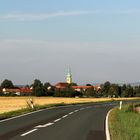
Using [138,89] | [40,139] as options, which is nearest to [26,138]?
[40,139]

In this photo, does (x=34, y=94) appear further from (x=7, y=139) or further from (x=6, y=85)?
(x=7, y=139)

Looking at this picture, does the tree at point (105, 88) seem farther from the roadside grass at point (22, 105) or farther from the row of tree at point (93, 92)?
the roadside grass at point (22, 105)

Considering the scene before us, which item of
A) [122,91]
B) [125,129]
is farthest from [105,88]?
[125,129]

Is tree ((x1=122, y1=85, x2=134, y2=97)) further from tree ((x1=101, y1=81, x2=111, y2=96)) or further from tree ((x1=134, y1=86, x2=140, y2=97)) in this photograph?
tree ((x1=101, y1=81, x2=111, y2=96))

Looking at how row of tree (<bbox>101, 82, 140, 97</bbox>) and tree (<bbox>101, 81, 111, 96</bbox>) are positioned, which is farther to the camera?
tree (<bbox>101, 81, 111, 96</bbox>)

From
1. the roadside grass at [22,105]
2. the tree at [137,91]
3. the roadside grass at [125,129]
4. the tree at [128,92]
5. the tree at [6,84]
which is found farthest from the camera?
the tree at [6,84]

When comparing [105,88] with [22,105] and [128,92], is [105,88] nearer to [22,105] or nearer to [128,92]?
[128,92]

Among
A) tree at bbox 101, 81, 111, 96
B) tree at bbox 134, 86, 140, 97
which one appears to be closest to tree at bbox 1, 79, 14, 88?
tree at bbox 101, 81, 111, 96

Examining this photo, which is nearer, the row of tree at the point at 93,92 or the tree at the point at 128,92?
the tree at the point at 128,92

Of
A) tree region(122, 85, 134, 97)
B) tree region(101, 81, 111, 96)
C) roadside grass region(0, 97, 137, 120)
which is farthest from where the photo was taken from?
tree region(101, 81, 111, 96)

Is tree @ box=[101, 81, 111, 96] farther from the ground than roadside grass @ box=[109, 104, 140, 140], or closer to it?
farther from the ground

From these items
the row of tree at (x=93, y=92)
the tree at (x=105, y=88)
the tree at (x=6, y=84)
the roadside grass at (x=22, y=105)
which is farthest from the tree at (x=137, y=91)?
the tree at (x=6, y=84)

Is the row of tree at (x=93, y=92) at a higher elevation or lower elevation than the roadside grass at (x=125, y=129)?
higher

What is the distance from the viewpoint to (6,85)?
600 feet
